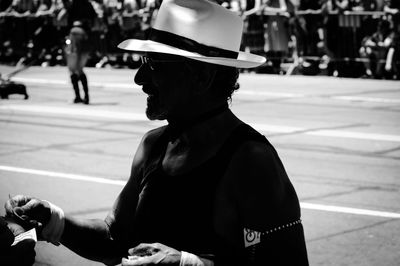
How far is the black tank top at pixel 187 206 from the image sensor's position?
283cm

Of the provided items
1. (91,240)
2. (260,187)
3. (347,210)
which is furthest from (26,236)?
(347,210)

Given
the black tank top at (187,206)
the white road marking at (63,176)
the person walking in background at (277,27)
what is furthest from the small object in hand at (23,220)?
the person walking in background at (277,27)

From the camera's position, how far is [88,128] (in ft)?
42.1

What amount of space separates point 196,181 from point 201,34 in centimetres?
48

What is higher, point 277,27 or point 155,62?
point 155,62

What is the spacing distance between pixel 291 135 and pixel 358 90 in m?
5.54

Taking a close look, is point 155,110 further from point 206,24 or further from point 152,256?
point 152,256

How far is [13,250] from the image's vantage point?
2.69 m

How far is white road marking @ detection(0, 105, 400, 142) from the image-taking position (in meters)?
11.7

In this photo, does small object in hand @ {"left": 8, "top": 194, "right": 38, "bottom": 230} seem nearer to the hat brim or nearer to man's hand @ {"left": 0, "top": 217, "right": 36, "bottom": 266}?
man's hand @ {"left": 0, "top": 217, "right": 36, "bottom": 266}

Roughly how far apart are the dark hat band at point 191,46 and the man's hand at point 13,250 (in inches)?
31.3

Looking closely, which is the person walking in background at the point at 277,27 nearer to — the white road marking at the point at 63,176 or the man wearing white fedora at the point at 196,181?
the white road marking at the point at 63,176

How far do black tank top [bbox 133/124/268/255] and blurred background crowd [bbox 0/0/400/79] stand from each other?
12829mm

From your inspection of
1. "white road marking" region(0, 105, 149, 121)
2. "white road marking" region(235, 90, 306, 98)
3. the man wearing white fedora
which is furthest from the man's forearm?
"white road marking" region(235, 90, 306, 98)
